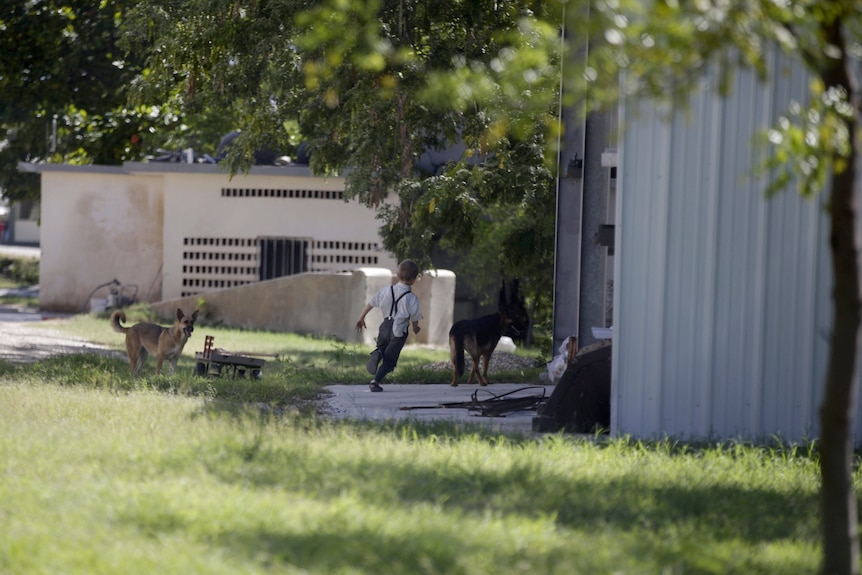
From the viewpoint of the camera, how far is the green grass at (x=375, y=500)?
502cm

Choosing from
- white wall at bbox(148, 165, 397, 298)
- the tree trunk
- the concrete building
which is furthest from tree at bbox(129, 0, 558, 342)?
white wall at bbox(148, 165, 397, 298)

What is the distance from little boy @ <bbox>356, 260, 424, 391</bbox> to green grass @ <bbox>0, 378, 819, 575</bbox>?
3.40 meters

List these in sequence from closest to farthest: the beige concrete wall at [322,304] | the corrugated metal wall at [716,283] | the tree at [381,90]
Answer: the corrugated metal wall at [716,283] < the tree at [381,90] < the beige concrete wall at [322,304]

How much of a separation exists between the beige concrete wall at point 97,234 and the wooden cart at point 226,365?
1439cm

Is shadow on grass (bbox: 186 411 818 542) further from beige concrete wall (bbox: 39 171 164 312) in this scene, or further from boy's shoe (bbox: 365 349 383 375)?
beige concrete wall (bbox: 39 171 164 312)

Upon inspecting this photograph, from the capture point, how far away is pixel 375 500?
6.07m

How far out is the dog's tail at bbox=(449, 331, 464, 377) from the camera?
12.9m

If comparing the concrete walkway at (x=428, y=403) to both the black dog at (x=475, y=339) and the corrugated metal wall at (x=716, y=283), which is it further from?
the corrugated metal wall at (x=716, y=283)

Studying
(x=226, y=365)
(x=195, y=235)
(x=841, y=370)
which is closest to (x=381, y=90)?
(x=226, y=365)

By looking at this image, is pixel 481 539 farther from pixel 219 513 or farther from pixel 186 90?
pixel 186 90

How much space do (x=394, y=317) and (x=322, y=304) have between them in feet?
35.0

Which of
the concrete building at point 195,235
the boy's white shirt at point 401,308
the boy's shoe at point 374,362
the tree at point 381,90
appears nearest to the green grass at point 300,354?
the boy's shoe at point 374,362

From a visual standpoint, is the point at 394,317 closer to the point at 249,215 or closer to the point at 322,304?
the point at 322,304

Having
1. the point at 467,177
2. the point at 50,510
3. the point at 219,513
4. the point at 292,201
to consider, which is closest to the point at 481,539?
the point at 219,513
